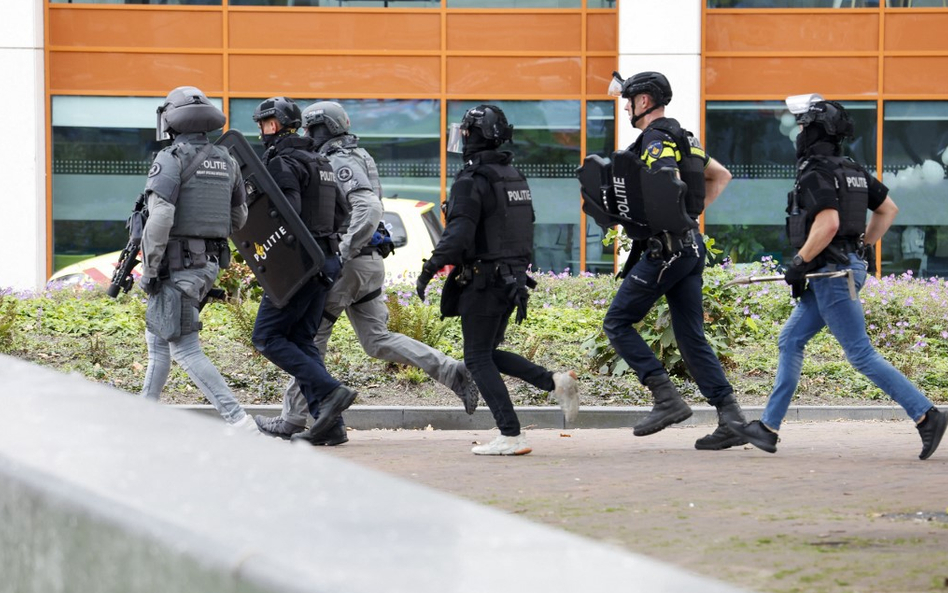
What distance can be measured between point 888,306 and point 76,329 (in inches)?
296

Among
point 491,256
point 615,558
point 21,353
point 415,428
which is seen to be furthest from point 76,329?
point 615,558

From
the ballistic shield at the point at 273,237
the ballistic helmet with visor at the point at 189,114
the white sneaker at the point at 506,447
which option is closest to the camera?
the ballistic helmet with visor at the point at 189,114

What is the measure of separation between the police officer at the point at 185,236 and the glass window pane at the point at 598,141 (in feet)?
37.3

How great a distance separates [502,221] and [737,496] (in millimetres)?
2113

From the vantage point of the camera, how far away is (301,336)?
7.89 metres

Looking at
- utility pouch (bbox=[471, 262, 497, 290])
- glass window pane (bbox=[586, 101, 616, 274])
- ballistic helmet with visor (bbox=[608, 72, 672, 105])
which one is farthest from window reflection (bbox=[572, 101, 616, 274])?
utility pouch (bbox=[471, 262, 497, 290])

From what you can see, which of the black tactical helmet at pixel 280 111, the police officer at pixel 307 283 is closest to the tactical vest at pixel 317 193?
the police officer at pixel 307 283

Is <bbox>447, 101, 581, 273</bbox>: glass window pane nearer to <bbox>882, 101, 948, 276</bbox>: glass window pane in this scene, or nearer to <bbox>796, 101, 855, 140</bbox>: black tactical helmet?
<bbox>882, 101, 948, 276</bbox>: glass window pane

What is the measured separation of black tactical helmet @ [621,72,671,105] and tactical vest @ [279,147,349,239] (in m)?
1.75

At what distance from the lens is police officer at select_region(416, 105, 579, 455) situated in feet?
23.8

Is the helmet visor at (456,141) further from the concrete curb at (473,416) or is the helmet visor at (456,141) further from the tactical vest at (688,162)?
the concrete curb at (473,416)

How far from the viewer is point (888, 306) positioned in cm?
1317

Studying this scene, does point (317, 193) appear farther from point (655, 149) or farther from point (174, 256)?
point (655, 149)

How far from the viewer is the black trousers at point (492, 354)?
289 inches
